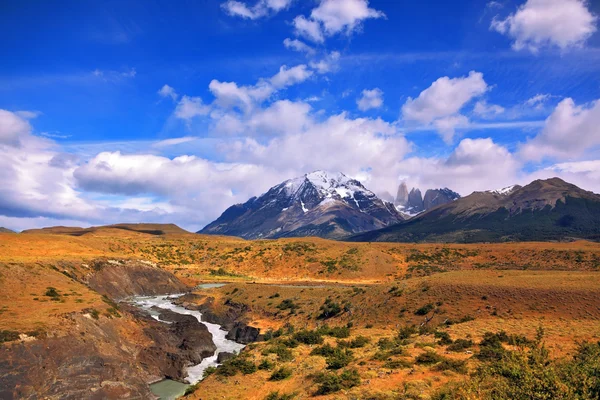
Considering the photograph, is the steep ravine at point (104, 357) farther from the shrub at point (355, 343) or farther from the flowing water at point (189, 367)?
the shrub at point (355, 343)

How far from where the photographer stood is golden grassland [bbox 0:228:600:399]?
25016 millimetres

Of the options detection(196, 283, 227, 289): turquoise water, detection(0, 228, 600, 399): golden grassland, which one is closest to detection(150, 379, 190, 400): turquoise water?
detection(0, 228, 600, 399): golden grassland

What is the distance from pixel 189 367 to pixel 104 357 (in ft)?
28.2

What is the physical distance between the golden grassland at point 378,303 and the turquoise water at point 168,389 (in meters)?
5.12

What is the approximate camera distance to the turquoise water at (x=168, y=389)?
97.0 feet

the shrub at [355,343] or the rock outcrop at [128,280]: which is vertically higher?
the rock outcrop at [128,280]

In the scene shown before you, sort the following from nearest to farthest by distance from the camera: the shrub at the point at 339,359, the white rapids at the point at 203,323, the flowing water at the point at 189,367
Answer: the shrub at the point at 339,359
the flowing water at the point at 189,367
the white rapids at the point at 203,323

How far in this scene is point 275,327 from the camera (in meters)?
51.9

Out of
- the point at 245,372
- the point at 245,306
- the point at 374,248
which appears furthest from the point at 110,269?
the point at 374,248

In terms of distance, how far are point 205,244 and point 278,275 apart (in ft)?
111

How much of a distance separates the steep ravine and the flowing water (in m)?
0.26

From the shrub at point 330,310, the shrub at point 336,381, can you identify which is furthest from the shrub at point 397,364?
the shrub at point 330,310

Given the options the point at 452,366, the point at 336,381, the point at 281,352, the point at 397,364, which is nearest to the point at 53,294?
the point at 281,352

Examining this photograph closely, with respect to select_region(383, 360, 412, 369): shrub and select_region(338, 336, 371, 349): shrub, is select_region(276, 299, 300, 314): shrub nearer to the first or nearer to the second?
select_region(338, 336, 371, 349): shrub
